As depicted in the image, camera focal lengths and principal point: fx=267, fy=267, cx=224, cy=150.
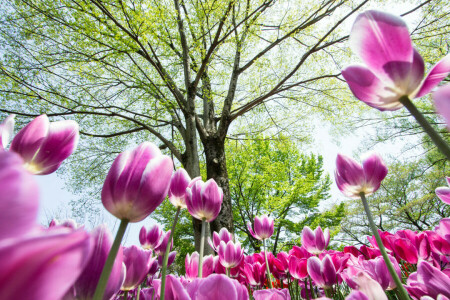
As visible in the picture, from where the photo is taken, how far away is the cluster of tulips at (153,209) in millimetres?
141

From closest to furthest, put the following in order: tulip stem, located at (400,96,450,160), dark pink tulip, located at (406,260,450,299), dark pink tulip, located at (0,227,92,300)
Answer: dark pink tulip, located at (0,227,92,300) → tulip stem, located at (400,96,450,160) → dark pink tulip, located at (406,260,450,299)

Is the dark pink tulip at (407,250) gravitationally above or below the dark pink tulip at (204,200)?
below

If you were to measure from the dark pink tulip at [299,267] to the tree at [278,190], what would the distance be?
8.34m

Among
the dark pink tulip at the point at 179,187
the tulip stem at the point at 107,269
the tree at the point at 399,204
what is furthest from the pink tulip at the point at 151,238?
the tree at the point at 399,204

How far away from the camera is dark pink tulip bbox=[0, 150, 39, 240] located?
14 cm

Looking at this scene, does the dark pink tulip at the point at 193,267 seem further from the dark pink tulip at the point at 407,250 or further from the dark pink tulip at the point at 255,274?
the dark pink tulip at the point at 407,250

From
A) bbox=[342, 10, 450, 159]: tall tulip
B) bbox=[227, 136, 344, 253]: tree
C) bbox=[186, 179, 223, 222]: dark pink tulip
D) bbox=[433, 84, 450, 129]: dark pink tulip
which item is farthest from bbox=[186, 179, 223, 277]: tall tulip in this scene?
bbox=[227, 136, 344, 253]: tree

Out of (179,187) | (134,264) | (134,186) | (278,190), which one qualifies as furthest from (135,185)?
(278,190)

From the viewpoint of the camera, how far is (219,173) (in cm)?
529

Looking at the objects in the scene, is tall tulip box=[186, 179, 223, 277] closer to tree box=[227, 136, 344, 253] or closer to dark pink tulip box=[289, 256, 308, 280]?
dark pink tulip box=[289, 256, 308, 280]

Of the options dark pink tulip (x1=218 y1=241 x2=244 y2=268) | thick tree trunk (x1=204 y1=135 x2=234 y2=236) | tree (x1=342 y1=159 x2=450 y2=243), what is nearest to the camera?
dark pink tulip (x1=218 y1=241 x2=244 y2=268)

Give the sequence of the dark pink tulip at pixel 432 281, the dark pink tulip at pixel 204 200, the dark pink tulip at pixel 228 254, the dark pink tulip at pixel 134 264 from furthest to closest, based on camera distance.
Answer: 1. the dark pink tulip at pixel 228 254
2. the dark pink tulip at pixel 204 200
3. the dark pink tulip at pixel 134 264
4. the dark pink tulip at pixel 432 281

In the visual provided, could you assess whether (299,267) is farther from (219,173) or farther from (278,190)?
(278,190)

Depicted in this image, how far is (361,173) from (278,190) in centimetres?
1113
